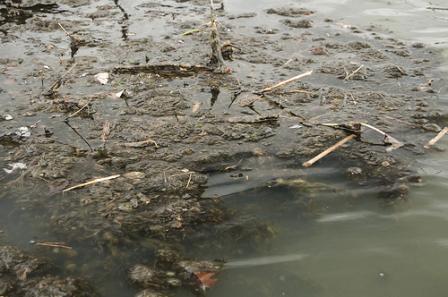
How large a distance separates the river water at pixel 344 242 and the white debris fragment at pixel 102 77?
1941 mm

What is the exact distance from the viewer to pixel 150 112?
15.0 feet

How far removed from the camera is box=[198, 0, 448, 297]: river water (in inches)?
119

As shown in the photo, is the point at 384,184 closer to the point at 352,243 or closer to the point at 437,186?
the point at 437,186

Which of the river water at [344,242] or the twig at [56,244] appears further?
the twig at [56,244]

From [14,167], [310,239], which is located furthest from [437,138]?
[14,167]

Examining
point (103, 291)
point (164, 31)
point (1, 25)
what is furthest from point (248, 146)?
point (1, 25)

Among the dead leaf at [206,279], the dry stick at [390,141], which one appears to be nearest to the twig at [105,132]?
the dead leaf at [206,279]

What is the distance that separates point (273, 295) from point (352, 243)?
0.72 meters

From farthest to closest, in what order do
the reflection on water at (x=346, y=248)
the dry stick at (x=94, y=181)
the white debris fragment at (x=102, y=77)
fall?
the white debris fragment at (x=102, y=77)
the dry stick at (x=94, y=181)
the reflection on water at (x=346, y=248)

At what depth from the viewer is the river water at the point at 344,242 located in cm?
301

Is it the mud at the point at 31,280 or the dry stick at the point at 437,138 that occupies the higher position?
the dry stick at the point at 437,138

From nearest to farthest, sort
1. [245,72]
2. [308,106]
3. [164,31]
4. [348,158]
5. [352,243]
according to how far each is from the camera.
A: 1. [352,243]
2. [348,158]
3. [308,106]
4. [245,72]
5. [164,31]

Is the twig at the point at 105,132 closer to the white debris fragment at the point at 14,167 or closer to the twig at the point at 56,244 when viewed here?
the white debris fragment at the point at 14,167

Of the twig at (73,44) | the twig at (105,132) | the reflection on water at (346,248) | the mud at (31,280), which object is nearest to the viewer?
the mud at (31,280)
